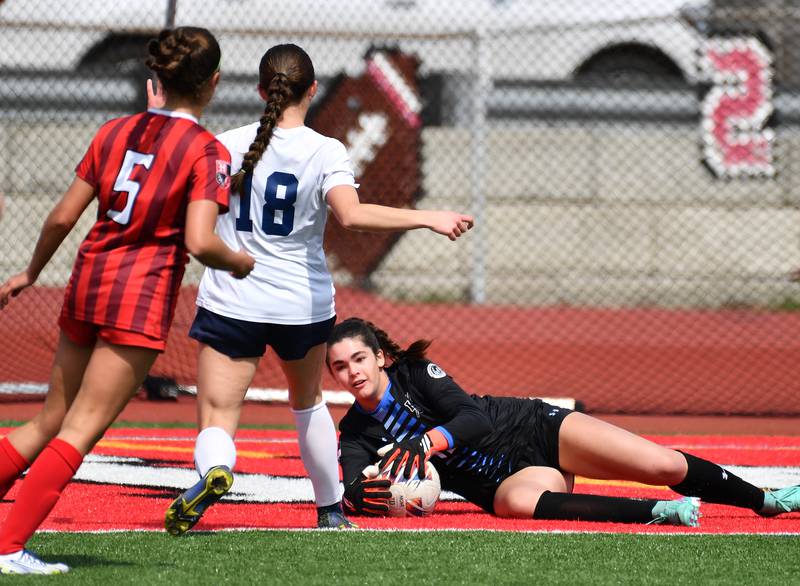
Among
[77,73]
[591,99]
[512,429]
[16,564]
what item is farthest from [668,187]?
[16,564]

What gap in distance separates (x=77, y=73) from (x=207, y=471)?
10029 millimetres

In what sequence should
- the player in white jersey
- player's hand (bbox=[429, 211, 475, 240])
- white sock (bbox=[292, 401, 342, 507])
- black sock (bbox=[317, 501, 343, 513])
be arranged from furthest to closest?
black sock (bbox=[317, 501, 343, 513]), white sock (bbox=[292, 401, 342, 507]), the player in white jersey, player's hand (bbox=[429, 211, 475, 240])

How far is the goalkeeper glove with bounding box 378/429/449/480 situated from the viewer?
4.91 m

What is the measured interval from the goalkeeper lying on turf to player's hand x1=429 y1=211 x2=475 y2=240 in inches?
39.0

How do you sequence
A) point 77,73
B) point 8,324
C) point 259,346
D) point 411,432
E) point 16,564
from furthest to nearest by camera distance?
point 77,73
point 8,324
point 411,432
point 259,346
point 16,564

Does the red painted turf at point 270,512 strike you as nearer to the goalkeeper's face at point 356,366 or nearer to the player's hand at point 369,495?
the player's hand at point 369,495

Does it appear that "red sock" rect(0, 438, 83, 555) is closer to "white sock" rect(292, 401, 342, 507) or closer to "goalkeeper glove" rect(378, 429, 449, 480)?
"white sock" rect(292, 401, 342, 507)

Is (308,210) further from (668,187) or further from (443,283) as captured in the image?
(668,187)

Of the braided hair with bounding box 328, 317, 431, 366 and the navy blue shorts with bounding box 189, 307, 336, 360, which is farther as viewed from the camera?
the braided hair with bounding box 328, 317, 431, 366

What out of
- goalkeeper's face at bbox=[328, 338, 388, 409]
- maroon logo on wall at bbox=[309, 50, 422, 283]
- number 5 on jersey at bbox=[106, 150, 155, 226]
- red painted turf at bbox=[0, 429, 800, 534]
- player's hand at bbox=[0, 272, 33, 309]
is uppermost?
maroon logo on wall at bbox=[309, 50, 422, 283]

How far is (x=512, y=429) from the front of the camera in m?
5.49

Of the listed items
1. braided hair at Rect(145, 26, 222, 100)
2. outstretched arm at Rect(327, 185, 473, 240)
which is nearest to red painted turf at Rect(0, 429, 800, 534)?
outstretched arm at Rect(327, 185, 473, 240)

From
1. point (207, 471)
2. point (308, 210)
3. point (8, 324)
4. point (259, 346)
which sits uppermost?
point (308, 210)

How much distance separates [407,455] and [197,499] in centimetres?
103
